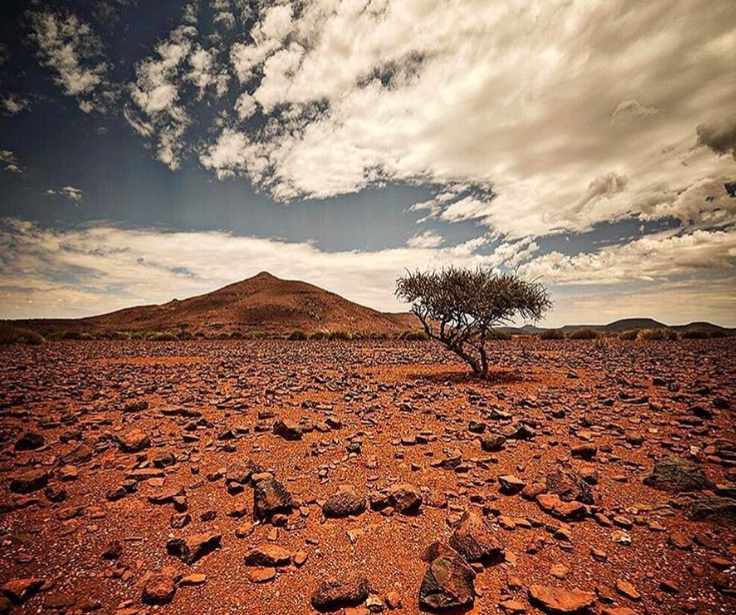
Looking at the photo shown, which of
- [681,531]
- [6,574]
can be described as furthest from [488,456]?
[6,574]

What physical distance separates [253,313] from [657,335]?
83.4 meters

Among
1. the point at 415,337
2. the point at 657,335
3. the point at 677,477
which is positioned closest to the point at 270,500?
the point at 677,477

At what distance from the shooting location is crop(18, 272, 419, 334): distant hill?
83500mm

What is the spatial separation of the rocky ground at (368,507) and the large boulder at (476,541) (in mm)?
26

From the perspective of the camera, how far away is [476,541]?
429cm

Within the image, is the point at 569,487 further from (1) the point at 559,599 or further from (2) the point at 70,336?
(2) the point at 70,336

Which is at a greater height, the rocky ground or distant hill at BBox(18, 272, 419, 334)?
distant hill at BBox(18, 272, 419, 334)

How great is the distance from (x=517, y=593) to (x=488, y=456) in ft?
10.5

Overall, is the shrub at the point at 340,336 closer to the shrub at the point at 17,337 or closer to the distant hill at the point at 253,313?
the distant hill at the point at 253,313

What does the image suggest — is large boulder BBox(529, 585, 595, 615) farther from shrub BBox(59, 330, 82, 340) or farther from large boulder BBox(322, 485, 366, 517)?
shrub BBox(59, 330, 82, 340)

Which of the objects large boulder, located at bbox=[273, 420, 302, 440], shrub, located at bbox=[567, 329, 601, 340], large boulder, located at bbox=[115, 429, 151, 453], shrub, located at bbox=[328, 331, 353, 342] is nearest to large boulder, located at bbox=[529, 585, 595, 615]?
large boulder, located at bbox=[273, 420, 302, 440]

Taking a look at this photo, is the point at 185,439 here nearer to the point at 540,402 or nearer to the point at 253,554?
the point at 253,554

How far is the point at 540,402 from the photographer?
10523 millimetres

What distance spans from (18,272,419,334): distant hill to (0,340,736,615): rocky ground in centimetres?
6686
